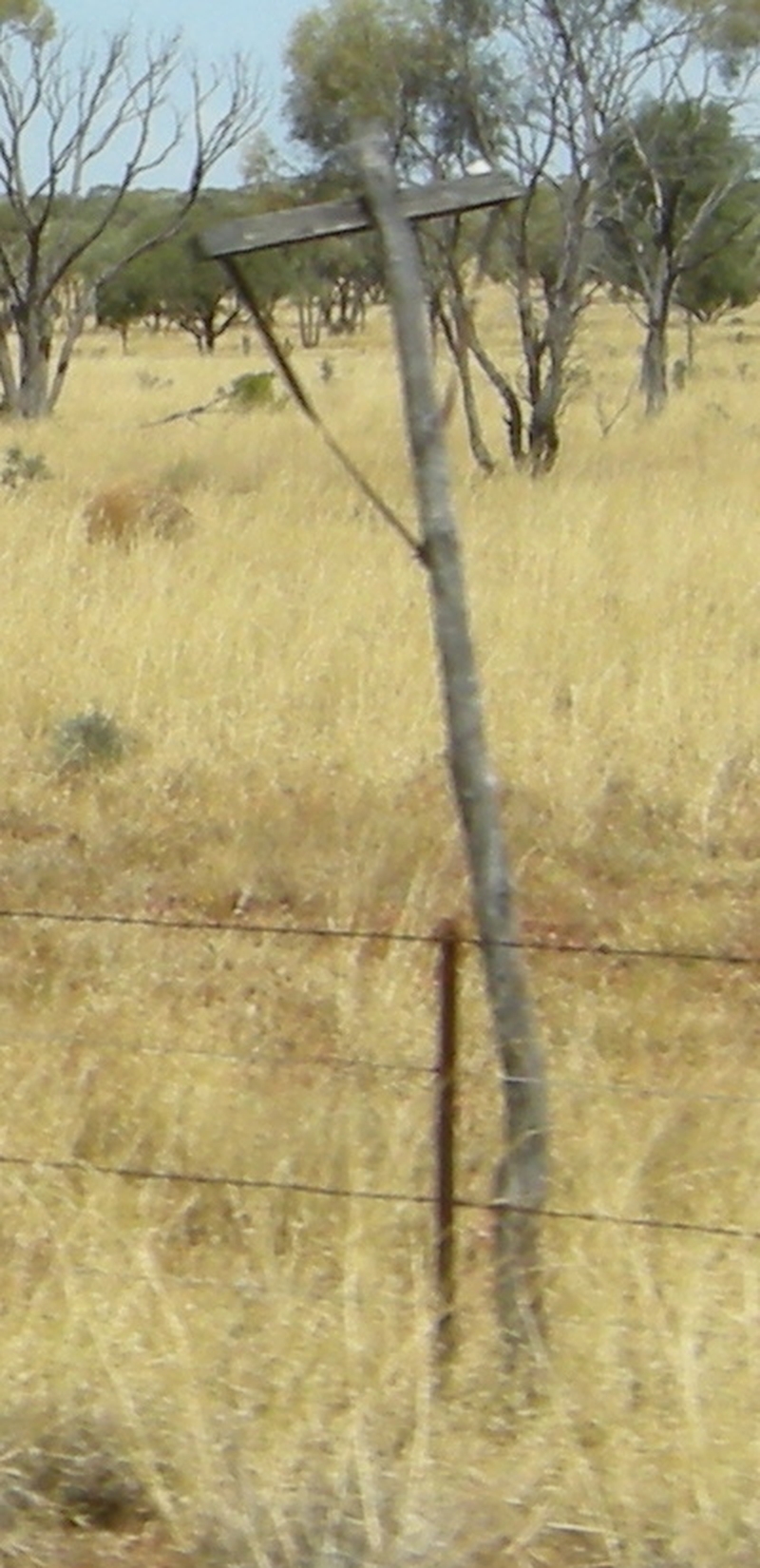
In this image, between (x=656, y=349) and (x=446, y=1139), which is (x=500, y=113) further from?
(x=446, y=1139)

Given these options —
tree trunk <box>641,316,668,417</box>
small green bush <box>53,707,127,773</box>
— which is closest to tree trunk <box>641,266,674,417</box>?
tree trunk <box>641,316,668,417</box>

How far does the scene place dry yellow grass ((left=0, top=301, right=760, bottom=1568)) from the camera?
3.61 meters

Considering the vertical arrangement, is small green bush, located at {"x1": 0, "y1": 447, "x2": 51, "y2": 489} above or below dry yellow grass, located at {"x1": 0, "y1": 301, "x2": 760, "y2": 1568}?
above

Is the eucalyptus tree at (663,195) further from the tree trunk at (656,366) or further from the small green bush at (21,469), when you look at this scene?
the small green bush at (21,469)

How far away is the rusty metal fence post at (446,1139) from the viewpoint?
3.84 metres

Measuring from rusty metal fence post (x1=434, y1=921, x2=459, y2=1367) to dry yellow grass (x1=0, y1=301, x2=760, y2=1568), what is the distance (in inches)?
2.8

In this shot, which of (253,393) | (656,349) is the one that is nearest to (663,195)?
(656,349)

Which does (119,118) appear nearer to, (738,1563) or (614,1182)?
(614,1182)

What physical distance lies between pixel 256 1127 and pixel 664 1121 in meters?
1.01

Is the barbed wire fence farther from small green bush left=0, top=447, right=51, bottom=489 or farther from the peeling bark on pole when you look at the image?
small green bush left=0, top=447, right=51, bottom=489

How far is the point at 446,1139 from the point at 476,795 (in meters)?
0.64

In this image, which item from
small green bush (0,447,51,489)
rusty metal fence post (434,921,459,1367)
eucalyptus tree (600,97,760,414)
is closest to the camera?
rusty metal fence post (434,921,459,1367)

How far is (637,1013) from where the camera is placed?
6.42 m

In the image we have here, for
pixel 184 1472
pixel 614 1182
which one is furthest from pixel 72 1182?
pixel 184 1472
